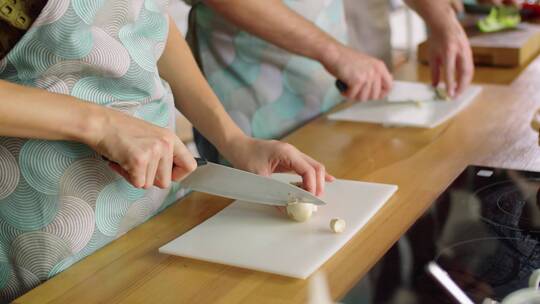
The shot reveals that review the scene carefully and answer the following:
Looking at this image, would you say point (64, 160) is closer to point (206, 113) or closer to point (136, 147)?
point (136, 147)

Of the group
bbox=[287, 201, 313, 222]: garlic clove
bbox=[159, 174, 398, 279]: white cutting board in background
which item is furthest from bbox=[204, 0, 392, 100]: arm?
bbox=[287, 201, 313, 222]: garlic clove

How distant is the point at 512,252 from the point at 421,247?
0.10 meters

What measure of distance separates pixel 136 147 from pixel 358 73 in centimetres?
60

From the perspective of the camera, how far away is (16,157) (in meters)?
1.02

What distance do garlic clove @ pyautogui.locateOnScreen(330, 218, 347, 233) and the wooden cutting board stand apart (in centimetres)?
85

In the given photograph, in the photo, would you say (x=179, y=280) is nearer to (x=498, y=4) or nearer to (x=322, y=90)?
(x=322, y=90)

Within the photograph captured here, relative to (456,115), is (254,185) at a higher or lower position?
higher

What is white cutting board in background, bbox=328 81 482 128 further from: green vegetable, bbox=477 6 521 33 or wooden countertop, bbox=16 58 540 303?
green vegetable, bbox=477 6 521 33

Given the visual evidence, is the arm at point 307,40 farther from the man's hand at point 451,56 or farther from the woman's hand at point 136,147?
the woman's hand at point 136,147

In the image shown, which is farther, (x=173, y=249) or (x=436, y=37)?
(x=436, y=37)

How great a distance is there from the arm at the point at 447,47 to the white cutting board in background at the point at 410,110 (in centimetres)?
3

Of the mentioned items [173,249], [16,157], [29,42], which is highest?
[29,42]

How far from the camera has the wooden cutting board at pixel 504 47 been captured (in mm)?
1787

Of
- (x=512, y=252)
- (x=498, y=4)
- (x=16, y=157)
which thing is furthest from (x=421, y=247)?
(x=498, y=4)
